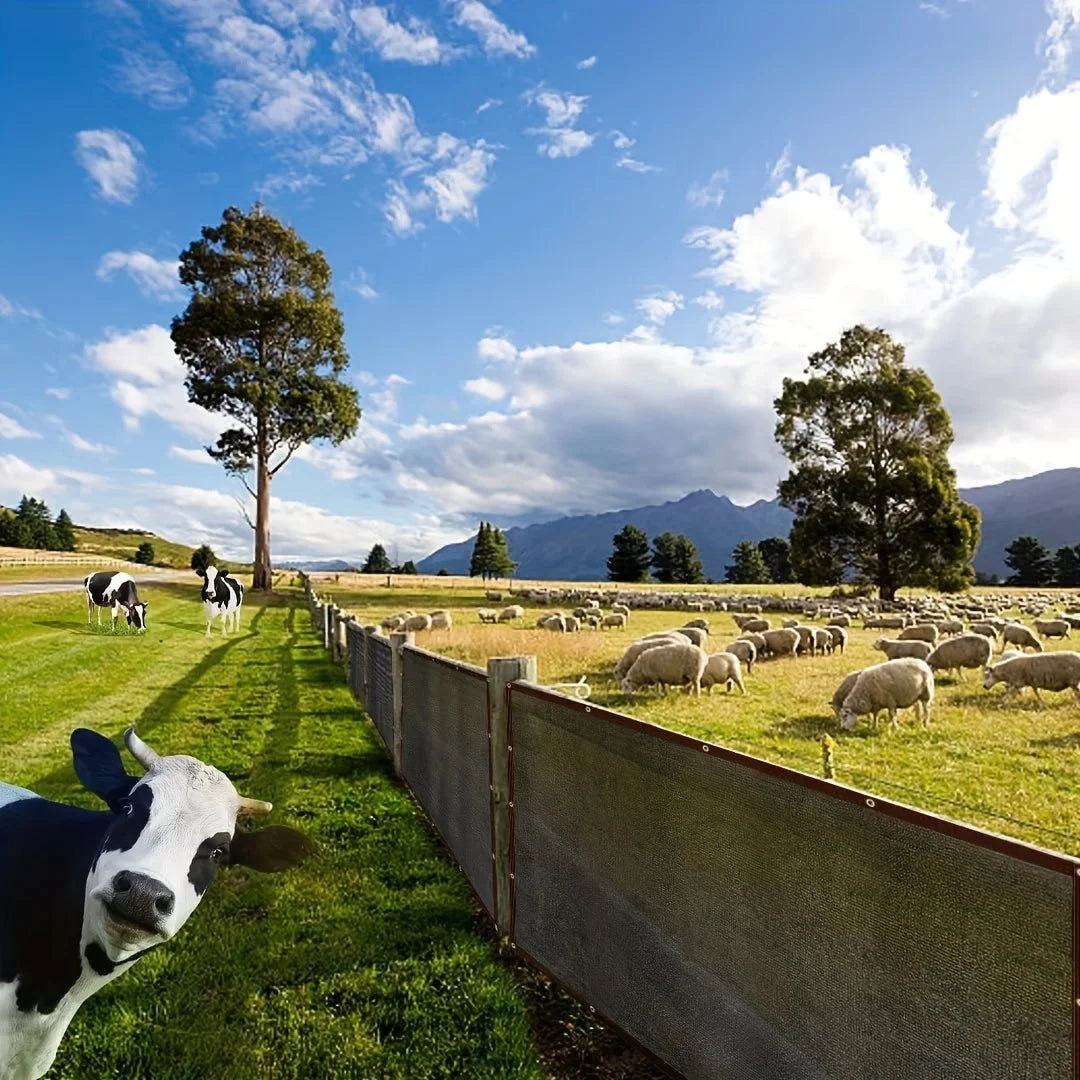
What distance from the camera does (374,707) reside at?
34.3ft

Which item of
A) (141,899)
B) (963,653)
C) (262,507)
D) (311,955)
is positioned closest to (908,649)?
(963,653)

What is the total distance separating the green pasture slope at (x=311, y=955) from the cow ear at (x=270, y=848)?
1.12 meters

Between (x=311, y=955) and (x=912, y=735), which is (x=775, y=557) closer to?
(x=912, y=735)

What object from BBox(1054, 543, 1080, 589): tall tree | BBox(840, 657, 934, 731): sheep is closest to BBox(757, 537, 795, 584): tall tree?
BBox(1054, 543, 1080, 589): tall tree

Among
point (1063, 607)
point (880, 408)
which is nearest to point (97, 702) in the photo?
point (880, 408)

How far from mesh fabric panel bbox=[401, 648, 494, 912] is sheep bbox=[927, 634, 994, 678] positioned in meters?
12.4

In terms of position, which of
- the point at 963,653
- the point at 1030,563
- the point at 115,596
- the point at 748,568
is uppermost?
the point at 1030,563

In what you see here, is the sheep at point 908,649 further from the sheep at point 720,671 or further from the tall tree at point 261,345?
the tall tree at point 261,345

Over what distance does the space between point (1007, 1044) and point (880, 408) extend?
43926 mm

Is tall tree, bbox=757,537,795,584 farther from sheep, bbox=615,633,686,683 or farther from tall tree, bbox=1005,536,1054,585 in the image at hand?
sheep, bbox=615,633,686,683

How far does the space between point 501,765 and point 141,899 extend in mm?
2413

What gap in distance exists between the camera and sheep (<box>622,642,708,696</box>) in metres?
13.6

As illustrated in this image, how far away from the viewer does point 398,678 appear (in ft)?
27.0

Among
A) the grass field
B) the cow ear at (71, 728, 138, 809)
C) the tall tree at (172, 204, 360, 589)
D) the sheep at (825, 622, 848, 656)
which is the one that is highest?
the tall tree at (172, 204, 360, 589)
